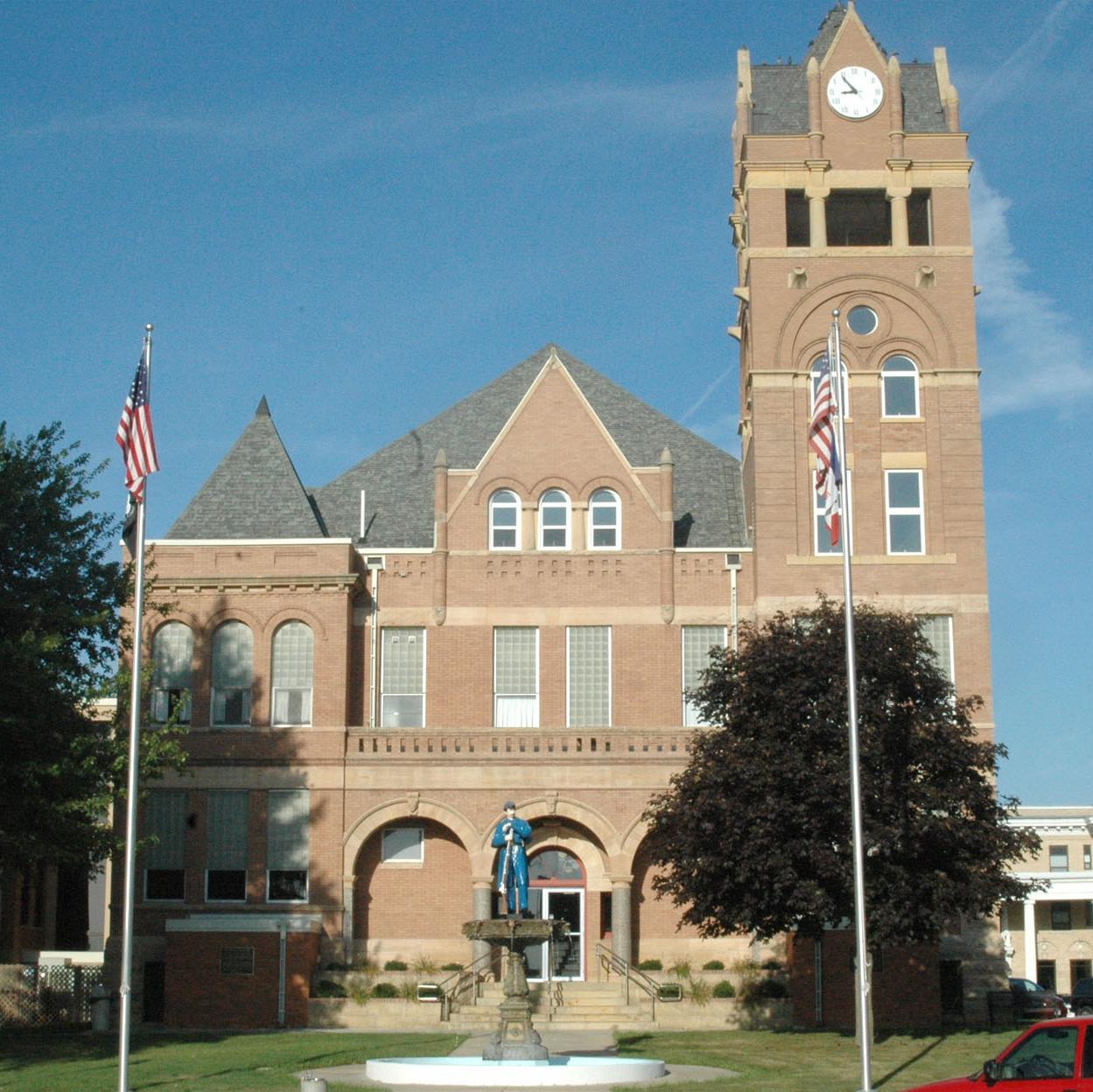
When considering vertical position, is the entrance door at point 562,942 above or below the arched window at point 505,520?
below

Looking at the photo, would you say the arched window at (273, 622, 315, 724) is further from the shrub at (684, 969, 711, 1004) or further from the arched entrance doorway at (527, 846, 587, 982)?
the shrub at (684, 969, 711, 1004)

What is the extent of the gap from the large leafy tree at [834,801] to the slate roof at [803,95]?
1871 centimetres

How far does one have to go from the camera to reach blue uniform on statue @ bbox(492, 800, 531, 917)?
94.3ft

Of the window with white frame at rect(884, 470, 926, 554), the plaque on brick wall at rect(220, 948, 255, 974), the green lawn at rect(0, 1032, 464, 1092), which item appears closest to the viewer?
the green lawn at rect(0, 1032, 464, 1092)

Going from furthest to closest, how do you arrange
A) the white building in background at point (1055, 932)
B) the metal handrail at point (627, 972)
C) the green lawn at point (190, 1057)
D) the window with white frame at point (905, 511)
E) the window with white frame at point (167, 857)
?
1. the white building in background at point (1055, 932)
2. the window with white frame at point (905, 511)
3. the window with white frame at point (167, 857)
4. the metal handrail at point (627, 972)
5. the green lawn at point (190, 1057)

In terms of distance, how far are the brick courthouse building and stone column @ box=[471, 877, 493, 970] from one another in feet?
0.27

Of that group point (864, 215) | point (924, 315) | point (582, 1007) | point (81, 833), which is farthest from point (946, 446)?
point (81, 833)

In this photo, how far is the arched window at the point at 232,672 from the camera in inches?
1677

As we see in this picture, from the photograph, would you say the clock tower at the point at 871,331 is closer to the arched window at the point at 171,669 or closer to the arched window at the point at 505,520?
the arched window at the point at 505,520

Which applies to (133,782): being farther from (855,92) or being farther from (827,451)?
(855,92)

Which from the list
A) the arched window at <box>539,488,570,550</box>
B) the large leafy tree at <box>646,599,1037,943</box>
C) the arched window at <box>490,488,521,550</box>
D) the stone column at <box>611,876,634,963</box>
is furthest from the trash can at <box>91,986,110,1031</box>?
the arched window at <box>539,488,570,550</box>

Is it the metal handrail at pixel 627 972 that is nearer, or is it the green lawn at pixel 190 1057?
the green lawn at pixel 190 1057

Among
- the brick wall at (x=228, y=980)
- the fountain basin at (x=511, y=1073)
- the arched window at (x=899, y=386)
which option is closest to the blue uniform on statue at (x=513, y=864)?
the fountain basin at (x=511, y=1073)

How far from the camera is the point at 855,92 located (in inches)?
1810
